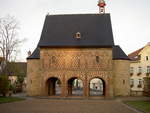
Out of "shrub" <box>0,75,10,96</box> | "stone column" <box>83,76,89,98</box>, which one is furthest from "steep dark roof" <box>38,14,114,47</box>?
"shrub" <box>0,75,10,96</box>

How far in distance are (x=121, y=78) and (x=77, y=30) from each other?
10744mm

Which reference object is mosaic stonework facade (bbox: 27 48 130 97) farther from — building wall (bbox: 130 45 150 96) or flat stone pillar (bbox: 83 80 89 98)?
building wall (bbox: 130 45 150 96)

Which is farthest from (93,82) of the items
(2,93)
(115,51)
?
Result: (2,93)

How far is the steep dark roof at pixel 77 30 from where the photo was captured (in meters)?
38.4

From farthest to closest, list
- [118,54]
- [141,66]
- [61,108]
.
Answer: [141,66] → [118,54] → [61,108]

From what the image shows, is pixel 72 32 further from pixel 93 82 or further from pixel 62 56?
pixel 93 82

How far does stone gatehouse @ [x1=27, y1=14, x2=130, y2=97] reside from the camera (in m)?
→ 37.9

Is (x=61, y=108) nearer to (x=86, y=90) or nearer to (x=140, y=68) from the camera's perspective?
(x=86, y=90)

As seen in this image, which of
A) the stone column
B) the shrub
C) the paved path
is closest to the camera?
the paved path

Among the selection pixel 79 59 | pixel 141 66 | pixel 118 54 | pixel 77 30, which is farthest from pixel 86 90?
pixel 141 66

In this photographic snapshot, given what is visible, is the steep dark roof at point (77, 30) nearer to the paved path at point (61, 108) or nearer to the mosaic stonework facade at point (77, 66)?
the mosaic stonework facade at point (77, 66)

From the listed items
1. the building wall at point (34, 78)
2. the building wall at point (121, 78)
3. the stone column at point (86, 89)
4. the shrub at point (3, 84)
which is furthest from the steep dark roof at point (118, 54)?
the shrub at point (3, 84)

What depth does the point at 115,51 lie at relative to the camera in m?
42.7

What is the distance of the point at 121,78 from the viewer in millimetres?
40719
